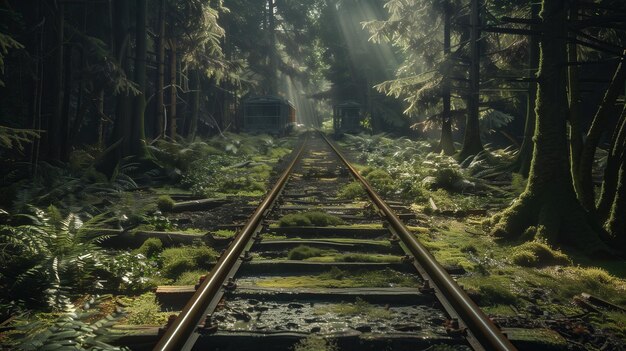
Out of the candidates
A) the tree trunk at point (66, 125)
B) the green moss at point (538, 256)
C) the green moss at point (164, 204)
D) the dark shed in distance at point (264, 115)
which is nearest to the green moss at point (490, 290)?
the green moss at point (538, 256)

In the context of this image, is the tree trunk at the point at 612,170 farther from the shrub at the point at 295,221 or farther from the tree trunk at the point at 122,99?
the tree trunk at the point at 122,99

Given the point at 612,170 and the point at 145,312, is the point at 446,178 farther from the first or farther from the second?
the point at 145,312

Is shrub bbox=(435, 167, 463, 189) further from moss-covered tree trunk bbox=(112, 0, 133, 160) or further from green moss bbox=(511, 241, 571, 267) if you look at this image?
moss-covered tree trunk bbox=(112, 0, 133, 160)

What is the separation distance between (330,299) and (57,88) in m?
11.0

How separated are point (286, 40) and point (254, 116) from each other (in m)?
11.1

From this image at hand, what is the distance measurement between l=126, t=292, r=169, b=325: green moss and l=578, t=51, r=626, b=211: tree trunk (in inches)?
245

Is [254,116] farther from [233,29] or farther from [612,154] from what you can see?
[612,154]

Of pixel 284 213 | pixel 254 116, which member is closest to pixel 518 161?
pixel 284 213

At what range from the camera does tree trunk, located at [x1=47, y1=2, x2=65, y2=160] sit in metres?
12.4

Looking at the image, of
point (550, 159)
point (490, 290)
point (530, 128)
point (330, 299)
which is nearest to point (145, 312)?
point (330, 299)

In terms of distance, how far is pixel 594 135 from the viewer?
7.41 m

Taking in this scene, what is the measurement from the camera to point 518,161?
44.4 feet

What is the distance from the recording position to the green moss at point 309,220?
708 cm

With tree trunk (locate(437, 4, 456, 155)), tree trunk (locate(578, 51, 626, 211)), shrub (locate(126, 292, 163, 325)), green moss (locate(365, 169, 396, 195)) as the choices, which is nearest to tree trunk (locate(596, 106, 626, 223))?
tree trunk (locate(578, 51, 626, 211))
